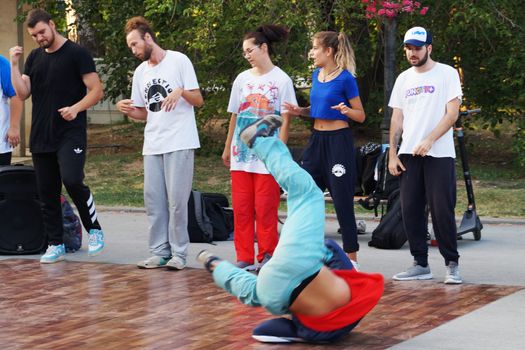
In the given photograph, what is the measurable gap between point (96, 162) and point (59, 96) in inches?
406

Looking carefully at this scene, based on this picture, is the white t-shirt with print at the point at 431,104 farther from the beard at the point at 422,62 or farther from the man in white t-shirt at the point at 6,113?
the man in white t-shirt at the point at 6,113

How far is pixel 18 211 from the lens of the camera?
33.5 feet

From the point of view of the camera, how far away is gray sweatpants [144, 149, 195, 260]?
364 inches

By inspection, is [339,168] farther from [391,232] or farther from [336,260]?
[336,260]

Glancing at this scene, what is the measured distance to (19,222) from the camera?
33.4 ft

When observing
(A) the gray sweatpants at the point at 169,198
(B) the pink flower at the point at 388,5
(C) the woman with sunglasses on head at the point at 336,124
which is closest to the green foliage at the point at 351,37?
(B) the pink flower at the point at 388,5

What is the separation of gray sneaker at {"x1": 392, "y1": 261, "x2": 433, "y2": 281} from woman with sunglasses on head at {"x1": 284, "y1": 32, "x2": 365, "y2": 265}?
0.45 m

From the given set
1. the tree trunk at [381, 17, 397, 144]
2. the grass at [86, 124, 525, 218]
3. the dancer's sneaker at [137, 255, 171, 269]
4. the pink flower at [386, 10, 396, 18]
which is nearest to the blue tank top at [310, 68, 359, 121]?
the dancer's sneaker at [137, 255, 171, 269]

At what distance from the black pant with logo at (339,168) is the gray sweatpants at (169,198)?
0.99 metres

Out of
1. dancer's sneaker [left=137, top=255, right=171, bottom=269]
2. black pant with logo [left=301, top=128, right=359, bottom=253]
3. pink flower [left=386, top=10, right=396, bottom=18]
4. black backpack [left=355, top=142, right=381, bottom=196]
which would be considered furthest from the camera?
pink flower [left=386, top=10, right=396, bottom=18]

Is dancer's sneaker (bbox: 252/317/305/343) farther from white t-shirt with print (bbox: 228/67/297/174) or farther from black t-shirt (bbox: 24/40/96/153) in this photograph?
black t-shirt (bbox: 24/40/96/153)

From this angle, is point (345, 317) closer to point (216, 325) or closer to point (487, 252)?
point (216, 325)

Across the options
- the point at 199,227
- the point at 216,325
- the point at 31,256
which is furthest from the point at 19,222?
the point at 216,325

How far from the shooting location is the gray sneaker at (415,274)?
8.72m
